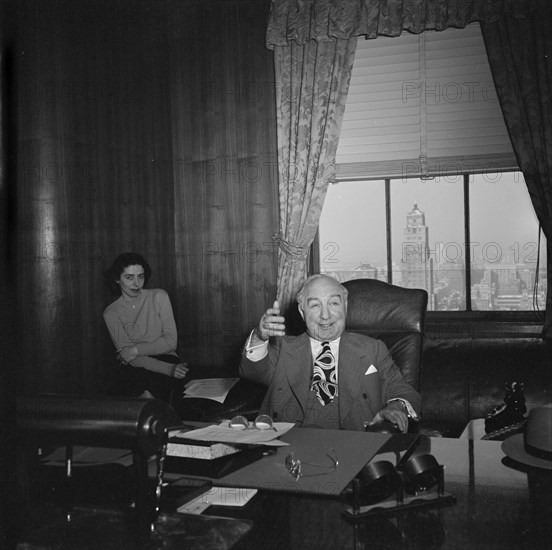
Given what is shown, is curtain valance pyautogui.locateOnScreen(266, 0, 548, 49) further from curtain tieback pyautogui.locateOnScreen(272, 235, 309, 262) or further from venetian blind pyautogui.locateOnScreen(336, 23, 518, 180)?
curtain tieback pyautogui.locateOnScreen(272, 235, 309, 262)

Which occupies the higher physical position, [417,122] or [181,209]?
[417,122]

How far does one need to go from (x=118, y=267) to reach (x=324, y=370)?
182 cm

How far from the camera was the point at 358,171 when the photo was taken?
414cm

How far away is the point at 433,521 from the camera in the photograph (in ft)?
4.10

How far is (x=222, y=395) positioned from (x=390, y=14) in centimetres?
263

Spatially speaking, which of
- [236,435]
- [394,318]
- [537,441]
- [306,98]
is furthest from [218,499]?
[306,98]

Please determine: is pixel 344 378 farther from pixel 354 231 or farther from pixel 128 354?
pixel 354 231

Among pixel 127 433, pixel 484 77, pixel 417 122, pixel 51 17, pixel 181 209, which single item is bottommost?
pixel 127 433

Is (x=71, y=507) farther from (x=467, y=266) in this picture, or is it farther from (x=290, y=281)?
(x=467, y=266)

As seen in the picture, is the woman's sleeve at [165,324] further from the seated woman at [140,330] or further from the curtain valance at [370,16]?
the curtain valance at [370,16]

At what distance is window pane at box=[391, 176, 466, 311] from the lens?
13.0 ft

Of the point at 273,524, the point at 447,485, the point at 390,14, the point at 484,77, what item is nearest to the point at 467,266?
the point at 484,77

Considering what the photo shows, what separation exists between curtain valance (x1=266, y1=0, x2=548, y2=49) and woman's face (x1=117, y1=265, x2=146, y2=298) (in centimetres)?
178

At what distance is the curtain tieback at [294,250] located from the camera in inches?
162
